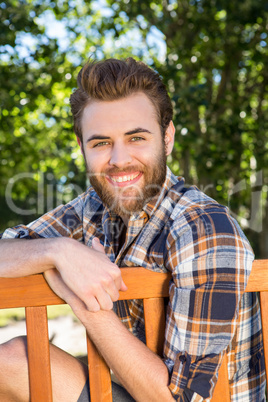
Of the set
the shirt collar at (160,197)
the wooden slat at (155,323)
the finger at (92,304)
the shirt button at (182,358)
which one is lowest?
the shirt button at (182,358)

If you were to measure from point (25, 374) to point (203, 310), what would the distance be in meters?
0.61

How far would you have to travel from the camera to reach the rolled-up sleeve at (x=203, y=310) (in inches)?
55.7

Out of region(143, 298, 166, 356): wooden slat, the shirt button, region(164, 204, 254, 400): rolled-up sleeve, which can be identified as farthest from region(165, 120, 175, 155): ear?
the shirt button

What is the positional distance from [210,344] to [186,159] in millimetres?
4439

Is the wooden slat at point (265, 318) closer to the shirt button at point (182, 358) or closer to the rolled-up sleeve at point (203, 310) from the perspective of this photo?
the rolled-up sleeve at point (203, 310)

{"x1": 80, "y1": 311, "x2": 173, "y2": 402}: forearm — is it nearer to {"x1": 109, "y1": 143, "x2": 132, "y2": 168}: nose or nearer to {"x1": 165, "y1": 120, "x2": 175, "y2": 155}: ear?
{"x1": 109, "y1": 143, "x2": 132, "y2": 168}: nose

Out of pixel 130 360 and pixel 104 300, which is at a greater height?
pixel 104 300

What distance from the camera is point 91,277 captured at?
143 centimetres

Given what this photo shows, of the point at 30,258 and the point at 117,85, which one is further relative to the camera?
the point at 117,85

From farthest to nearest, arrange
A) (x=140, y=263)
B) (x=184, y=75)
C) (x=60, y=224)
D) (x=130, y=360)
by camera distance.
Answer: (x=184, y=75) < (x=60, y=224) < (x=140, y=263) < (x=130, y=360)

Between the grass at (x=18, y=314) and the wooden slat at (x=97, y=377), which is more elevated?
the wooden slat at (x=97, y=377)

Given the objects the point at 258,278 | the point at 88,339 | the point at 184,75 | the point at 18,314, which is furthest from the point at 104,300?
the point at 18,314

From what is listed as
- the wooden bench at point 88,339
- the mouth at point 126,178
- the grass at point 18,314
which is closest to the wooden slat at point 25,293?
the wooden bench at point 88,339

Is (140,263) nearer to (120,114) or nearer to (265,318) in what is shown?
(265,318)
